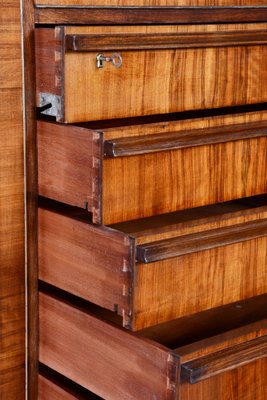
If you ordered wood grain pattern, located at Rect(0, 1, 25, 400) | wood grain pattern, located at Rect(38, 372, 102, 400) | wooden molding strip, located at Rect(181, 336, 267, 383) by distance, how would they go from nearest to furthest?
1. wooden molding strip, located at Rect(181, 336, 267, 383)
2. wood grain pattern, located at Rect(0, 1, 25, 400)
3. wood grain pattern, located at Rect(38, 372, 102, 400)

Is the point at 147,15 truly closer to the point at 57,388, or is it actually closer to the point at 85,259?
the point at 85,259

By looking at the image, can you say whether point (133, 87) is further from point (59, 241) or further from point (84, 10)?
point (59, 241)

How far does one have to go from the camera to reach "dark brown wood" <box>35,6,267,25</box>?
113 cm

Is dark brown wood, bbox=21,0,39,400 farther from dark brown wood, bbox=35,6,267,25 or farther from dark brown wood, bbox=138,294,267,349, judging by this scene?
dark brown wood, bbox=138,294,267,349

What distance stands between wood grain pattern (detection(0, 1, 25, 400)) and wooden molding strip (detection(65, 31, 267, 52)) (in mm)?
93

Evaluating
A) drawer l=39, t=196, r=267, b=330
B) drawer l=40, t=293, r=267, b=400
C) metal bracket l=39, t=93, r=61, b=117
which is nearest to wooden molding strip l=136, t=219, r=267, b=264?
drawer l=39, t=196, r=267, b=330

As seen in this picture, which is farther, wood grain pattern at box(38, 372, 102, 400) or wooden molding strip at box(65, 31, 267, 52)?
wood grain pattern at box(38, 372, 102, 400)

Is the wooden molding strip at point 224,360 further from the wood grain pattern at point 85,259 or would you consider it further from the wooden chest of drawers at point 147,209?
the wood grain pattern at point 85,259

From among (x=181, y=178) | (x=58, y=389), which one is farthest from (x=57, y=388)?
(x=181, y=178)

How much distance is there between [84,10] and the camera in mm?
1152

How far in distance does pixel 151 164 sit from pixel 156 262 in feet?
0.43

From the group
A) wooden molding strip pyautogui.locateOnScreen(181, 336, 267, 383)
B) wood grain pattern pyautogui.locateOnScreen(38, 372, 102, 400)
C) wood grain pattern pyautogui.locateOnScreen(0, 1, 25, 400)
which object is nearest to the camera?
wooden molding strip pyautogui.locateOnScreen(181, 336, 267, 383)

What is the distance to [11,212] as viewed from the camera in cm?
117

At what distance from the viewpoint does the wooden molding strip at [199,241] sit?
1.04 metres
